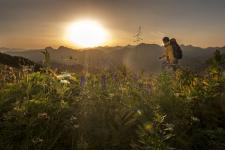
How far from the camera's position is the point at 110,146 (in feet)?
20.1

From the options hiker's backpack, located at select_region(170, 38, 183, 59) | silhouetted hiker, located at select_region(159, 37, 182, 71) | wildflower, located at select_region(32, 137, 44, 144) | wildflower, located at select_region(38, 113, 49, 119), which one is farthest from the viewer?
hiker's backpack, located at select_region(170, 38, 183, 59)

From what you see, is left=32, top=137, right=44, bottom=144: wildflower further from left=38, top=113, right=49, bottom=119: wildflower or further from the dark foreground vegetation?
left=38, top=113, right=49, bottom=119: wildflower

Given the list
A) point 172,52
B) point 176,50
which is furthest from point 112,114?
point 176,50

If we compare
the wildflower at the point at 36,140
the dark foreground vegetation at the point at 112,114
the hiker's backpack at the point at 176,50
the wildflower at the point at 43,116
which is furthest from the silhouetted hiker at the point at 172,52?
the wildflower at the point at 36,140

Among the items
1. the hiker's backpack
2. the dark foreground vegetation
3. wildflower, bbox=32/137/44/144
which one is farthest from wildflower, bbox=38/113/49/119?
the hiker's backpack

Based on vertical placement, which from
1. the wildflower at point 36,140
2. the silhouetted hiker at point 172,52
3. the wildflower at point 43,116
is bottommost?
the wildflower at point 36,140

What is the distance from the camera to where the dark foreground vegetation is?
5.95 m

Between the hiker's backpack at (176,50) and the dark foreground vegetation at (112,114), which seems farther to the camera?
the hiker's backpack at (176,50)

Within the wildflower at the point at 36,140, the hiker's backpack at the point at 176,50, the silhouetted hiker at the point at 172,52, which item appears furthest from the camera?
the hiker's backpack at the point at 176,50

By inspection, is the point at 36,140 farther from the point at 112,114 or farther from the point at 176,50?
the point at 176,50

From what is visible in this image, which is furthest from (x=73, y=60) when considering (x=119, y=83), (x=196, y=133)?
(x=196, y=133)

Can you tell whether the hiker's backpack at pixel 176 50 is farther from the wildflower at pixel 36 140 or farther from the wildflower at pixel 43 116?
the wildflower at pixel 36 140

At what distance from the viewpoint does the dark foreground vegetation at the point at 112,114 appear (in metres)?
5.95

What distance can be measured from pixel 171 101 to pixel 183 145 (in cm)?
109
